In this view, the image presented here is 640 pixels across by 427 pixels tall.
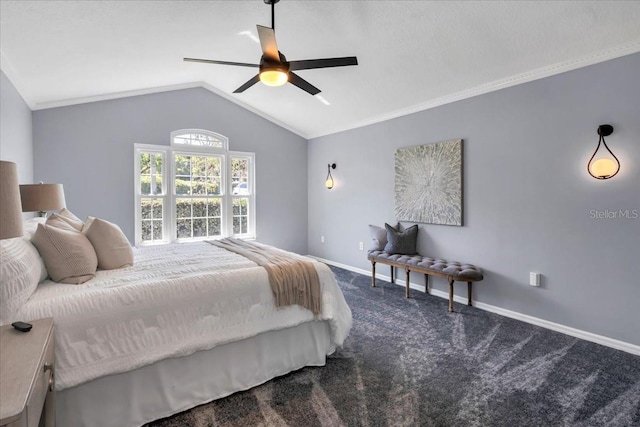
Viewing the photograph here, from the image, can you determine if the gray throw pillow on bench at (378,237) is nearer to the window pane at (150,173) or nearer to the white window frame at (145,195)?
the white window frame at (145,195)

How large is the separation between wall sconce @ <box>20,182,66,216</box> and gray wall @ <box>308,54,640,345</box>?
4.18 m

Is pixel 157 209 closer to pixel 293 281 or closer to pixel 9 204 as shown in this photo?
pixel 293 281

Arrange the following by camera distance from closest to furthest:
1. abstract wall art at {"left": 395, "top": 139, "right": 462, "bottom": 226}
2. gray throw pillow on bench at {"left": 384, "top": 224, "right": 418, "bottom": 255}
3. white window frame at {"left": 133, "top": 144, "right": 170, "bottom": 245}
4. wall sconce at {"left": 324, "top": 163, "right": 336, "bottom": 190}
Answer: abstract wall art at {"left": 395, "top": 139, "right": 462, "bottom": 226} < gray throw pillow on bench at {"left": 384, "top": 224, "right": 418, "bottom": 255} < white window frame at {"left": 133, "top": 144, "right": 170, "bottom": 245} < wall sconce at {"left": 324, "top": 163, "right": 336, "bottom": 190}

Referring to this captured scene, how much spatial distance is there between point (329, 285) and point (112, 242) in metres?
1.67

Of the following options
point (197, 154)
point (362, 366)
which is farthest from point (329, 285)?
point (197, 154)

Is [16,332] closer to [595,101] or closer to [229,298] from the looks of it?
[229,298]

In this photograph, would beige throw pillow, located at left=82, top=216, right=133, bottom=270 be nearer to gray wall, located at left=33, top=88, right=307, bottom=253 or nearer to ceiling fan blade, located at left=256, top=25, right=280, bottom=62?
ceiling fan blade, located at left=256, top=25, right=280, bottom=62

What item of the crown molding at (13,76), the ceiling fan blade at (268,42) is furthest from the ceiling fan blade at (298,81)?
the crown molding at (13,76)

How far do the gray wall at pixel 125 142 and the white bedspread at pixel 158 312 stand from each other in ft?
9.32

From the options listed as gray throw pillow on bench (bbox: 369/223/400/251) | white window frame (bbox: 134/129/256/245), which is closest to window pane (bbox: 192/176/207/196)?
white window frame (bbox: 134/129/256/245)

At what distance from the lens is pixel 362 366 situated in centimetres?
257

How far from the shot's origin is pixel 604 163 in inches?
114

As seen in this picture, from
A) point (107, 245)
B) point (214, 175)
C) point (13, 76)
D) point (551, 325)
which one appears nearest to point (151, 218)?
point (214, 175)

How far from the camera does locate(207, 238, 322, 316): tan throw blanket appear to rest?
7.73ft
